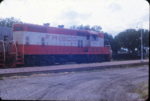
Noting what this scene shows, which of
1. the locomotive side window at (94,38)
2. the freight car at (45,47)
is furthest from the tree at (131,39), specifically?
the locomotive side window at (94,38)

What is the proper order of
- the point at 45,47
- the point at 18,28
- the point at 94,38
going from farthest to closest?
1. the point at 94,38
2. the point at 45,47
3. the point at 18,28

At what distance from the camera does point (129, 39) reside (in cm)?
631

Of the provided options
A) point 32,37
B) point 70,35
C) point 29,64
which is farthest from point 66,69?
point 70,35

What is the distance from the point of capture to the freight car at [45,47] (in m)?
17.4

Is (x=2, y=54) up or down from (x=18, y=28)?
down

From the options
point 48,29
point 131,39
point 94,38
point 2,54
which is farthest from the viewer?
point 94,38

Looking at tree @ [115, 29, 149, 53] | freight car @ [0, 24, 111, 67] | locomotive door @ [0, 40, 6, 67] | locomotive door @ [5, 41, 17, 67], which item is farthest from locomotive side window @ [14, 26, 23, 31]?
tree @ [115, 29, 149, 53]

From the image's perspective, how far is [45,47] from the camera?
1881cm

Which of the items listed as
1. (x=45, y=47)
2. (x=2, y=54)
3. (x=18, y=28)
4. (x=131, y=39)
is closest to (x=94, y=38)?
(x=45, y=47)

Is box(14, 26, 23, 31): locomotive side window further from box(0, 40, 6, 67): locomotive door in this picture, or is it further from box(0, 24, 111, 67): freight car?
box(0, 40, 6, 67): locomotive door

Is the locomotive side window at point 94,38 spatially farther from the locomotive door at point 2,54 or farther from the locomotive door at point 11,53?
the locomotive door at point 2,54

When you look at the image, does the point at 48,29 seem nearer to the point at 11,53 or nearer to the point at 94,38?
the point at 11,53

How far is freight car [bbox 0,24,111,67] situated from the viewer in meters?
17.4

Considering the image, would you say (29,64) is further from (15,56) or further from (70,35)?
(70,35)
